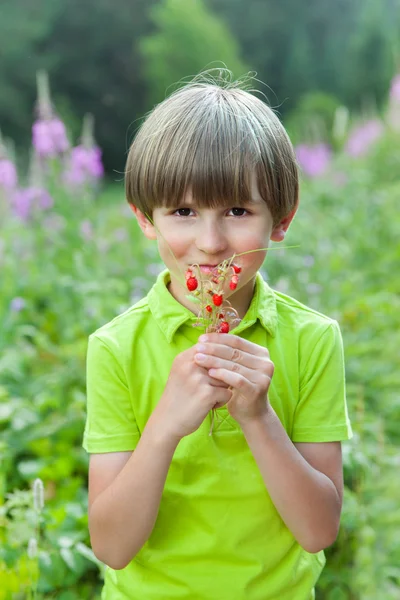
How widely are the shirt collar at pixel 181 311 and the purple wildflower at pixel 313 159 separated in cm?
653

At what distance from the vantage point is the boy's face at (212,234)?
51.6 inches

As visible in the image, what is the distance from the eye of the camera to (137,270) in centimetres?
395

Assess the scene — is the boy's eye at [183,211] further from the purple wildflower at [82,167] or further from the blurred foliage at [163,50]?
the blurred foliage at [163,50]

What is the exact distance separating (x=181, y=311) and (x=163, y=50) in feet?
108

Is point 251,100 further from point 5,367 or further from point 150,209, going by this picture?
point 5,367

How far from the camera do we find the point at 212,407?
129cm

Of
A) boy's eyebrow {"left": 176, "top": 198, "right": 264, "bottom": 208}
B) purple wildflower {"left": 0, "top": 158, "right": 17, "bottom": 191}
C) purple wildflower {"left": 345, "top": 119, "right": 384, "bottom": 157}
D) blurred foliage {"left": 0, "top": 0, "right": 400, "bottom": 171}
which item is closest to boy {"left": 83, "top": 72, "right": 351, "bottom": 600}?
boy's eyebrow {"left": 176, "top": 198, "right": 264, "bottom": 208}

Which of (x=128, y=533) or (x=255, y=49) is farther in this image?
(x=255, y=49)

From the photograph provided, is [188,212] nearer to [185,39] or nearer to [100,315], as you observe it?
[100,315]

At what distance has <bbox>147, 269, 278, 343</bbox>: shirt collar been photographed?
1422 mm

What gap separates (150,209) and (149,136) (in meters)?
0.13

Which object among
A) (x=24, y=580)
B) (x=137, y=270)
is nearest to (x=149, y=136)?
(x=24, y=580)

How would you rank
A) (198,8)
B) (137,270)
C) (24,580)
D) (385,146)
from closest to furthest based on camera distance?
(24,580) → (137,270) → (385,146) → (198,8)

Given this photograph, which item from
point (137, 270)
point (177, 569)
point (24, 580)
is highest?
point (137, 270)
